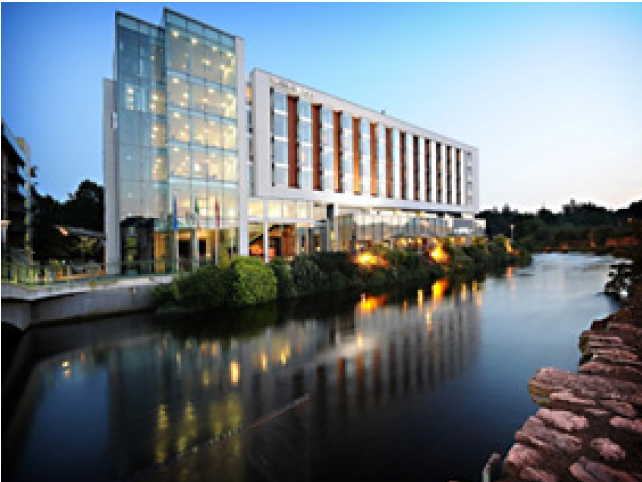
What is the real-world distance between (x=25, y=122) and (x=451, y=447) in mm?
152180

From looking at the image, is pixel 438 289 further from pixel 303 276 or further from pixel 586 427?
pixel 586 427

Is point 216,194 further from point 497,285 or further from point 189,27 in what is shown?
point 497,285

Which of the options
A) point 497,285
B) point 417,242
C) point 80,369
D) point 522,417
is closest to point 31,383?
point 80,369

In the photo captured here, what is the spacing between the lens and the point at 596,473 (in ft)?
11.1

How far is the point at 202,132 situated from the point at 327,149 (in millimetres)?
13360

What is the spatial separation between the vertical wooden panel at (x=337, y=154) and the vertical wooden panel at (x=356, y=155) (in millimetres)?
2304

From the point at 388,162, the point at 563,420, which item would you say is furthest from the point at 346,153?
the point at 563,420

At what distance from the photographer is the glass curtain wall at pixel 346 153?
35.6 metres

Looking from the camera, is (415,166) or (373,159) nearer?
(373,159)

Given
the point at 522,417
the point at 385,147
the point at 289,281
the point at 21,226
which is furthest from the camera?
the point at 385,147

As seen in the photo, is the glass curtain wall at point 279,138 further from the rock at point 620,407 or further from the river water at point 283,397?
the rock at point 620,407

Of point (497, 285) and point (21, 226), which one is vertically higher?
point (21, 226)

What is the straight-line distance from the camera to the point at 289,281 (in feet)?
69.0

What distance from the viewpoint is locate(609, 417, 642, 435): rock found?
13.6ft
